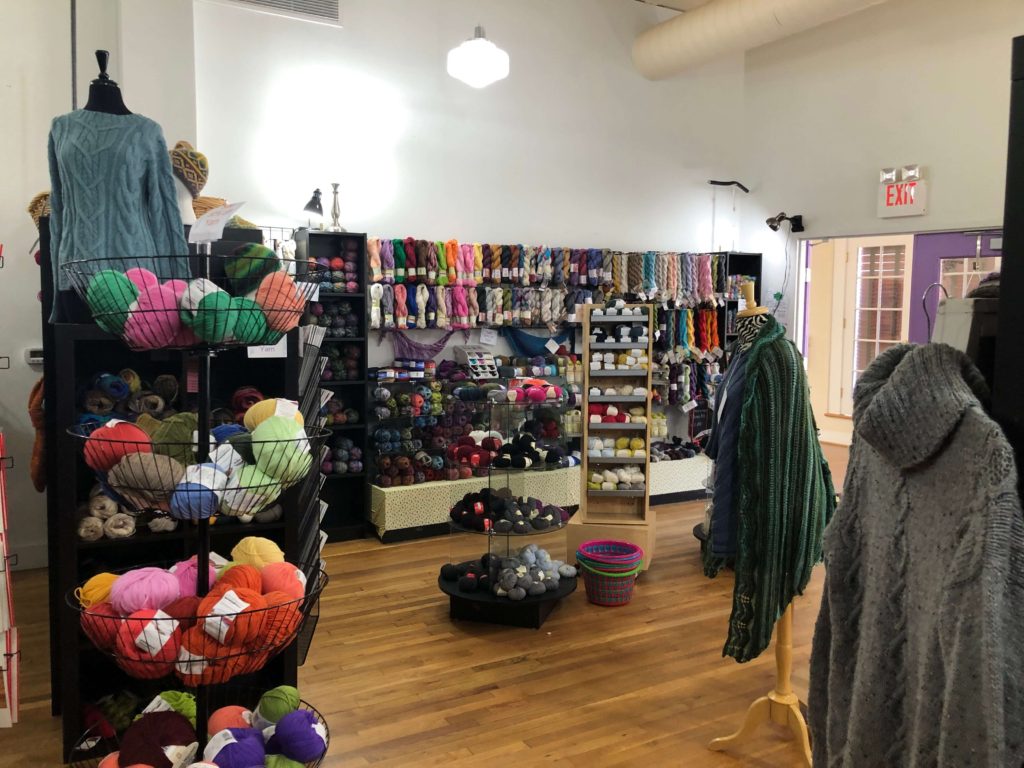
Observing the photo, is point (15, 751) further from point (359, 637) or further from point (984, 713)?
point (984, 713)

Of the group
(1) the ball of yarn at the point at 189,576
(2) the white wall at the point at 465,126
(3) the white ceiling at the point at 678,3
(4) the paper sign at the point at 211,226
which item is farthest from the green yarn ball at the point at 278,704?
(3) the white ceiling at the point at 678,3

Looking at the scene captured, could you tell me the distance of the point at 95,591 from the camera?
6.56 feet

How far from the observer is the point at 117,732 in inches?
113

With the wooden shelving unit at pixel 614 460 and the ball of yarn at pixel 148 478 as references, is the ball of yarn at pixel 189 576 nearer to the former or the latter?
the ball of yarn at pixel 148 478

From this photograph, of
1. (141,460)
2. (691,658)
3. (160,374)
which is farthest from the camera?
(691,658)

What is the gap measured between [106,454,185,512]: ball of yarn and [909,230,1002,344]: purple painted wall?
7.54m

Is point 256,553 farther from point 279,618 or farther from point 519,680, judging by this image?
point 519,680

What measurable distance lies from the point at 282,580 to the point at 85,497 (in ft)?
5.17

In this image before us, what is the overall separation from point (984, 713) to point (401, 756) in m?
2.50

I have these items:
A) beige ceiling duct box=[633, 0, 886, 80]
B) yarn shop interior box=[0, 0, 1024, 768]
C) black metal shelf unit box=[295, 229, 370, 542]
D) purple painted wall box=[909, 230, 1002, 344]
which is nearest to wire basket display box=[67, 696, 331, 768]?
→ yarn shop interior box=[0, 0, 1024, 768]

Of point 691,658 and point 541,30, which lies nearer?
point 691,658

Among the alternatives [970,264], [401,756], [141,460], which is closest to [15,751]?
[401,756]

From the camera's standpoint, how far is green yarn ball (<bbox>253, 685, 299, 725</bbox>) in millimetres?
2010

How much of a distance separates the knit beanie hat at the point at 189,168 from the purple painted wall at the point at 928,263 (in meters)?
6.87
